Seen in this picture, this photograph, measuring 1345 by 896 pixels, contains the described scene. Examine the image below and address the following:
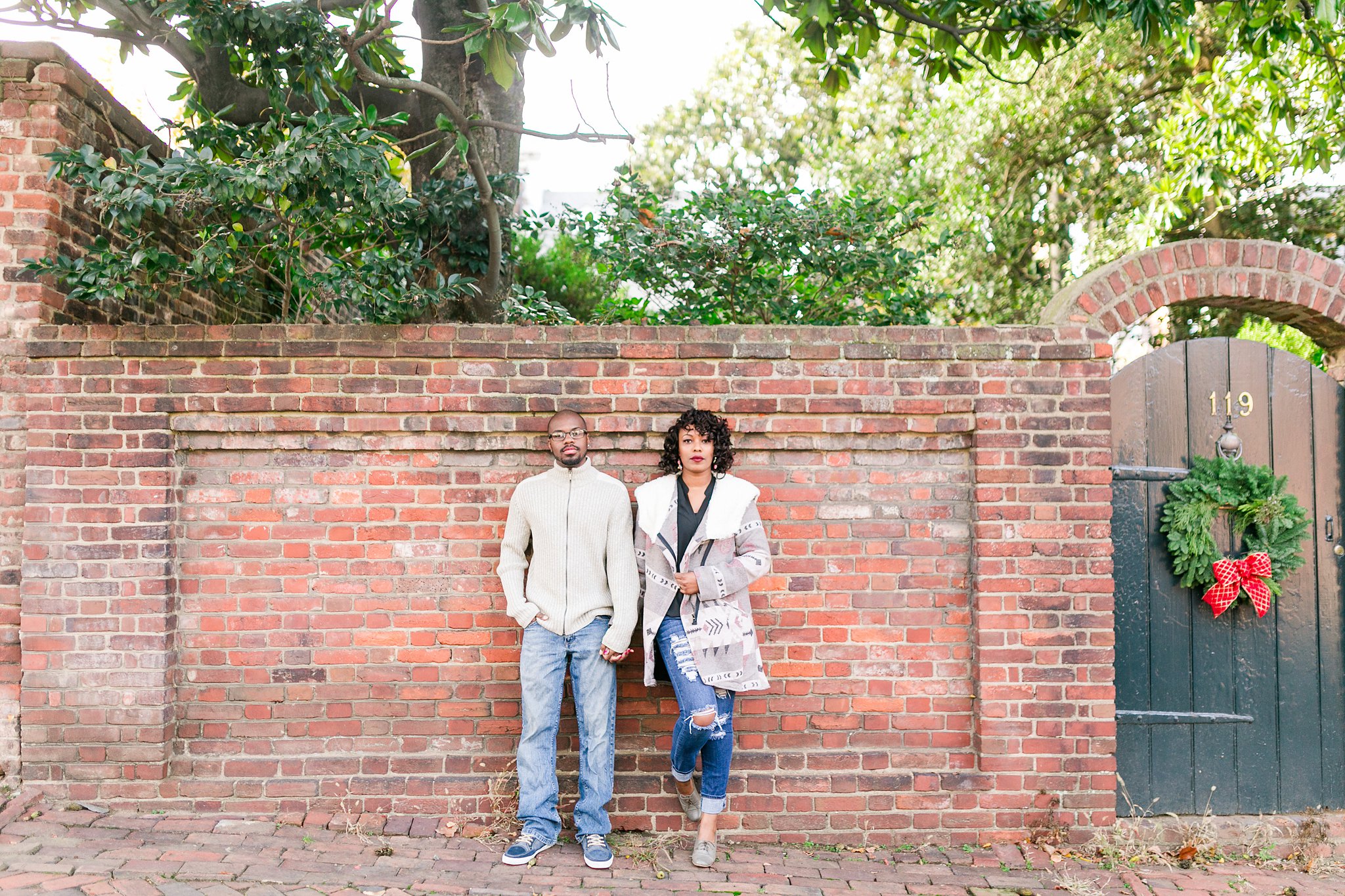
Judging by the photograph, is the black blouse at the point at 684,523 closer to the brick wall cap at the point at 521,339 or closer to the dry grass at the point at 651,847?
the brick wall cap at the point at 521,339

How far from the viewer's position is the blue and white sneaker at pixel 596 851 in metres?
3.83

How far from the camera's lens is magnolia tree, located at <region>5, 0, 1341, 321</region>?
3.97 metres

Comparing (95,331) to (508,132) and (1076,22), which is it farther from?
(1076,22)

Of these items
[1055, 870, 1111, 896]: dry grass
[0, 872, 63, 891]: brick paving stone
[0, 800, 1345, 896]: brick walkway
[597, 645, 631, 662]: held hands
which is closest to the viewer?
[0, 872, 63, 891]: brick paving stone

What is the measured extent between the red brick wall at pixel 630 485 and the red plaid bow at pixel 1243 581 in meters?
0.68

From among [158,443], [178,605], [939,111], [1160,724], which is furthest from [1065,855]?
[939,111]

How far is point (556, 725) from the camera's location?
13.1ft

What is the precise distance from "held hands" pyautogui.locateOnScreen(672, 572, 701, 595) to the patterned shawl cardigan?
0.02 m

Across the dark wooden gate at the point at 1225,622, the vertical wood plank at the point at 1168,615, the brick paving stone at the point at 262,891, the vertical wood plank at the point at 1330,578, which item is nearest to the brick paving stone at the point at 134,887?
the brick paving stone at the point at 262,891

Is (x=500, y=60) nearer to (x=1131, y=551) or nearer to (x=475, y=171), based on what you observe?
(x=475, y=171)

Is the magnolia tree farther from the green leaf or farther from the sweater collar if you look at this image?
the sweater collar

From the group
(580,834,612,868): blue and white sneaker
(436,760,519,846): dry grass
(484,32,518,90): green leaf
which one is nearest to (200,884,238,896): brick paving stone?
(436,760,519,846): dry grass

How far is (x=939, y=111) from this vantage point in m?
11.4

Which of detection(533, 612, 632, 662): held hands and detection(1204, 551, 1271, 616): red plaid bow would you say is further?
detection(1204, 551, 1271, 616): red plaid bow
